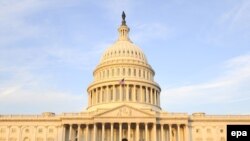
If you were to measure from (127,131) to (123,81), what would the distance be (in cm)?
1738

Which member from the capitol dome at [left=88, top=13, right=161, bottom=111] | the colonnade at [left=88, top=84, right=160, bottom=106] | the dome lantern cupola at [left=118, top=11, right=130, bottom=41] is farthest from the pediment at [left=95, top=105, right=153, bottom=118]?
the dome lantern cupola at [left=118, top=11, right=130, bottom=41]

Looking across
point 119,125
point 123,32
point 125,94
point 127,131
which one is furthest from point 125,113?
point 123,32

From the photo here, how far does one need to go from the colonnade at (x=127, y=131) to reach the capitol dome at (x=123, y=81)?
1024cm

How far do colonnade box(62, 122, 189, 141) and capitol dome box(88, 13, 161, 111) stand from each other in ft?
33.6

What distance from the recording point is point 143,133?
9656cm

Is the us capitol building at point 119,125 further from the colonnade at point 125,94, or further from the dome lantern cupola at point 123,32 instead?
the dome lantern cupola at point 123,32

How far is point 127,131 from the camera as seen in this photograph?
95.9 metres

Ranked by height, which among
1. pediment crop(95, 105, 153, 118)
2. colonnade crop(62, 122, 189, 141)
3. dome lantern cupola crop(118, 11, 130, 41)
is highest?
dome lantern cupola crop(118, 11, 130, 41)

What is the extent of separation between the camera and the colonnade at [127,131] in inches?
3674

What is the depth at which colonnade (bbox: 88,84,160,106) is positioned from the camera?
10912 cm

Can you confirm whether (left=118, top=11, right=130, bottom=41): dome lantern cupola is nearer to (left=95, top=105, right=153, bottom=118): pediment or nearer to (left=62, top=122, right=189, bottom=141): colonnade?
(left=95, top=105, right=153, bottom=118): pediment

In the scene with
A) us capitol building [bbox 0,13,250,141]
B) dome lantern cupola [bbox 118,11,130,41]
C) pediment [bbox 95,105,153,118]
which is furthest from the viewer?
dome lantern cupola [bbox 118,11,130,41]

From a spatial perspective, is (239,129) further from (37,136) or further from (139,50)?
(139,50)

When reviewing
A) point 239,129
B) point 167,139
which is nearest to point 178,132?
point 167,139
